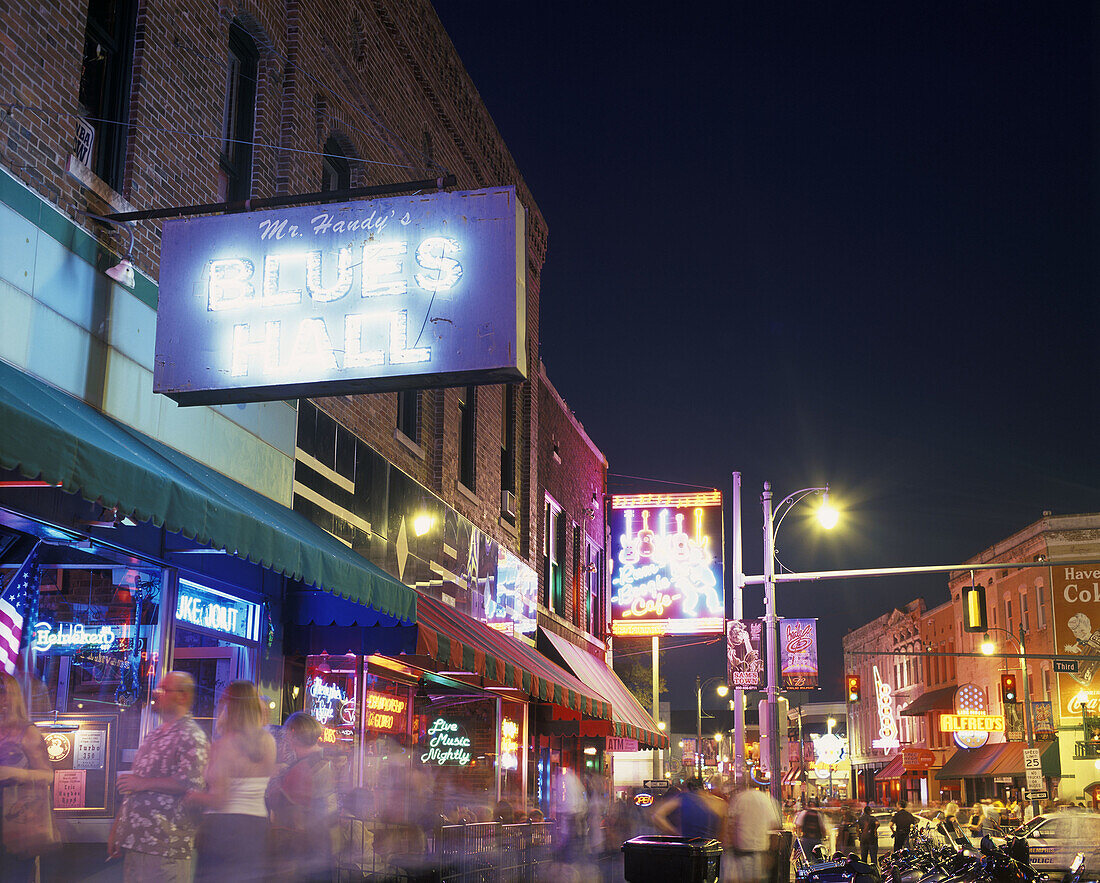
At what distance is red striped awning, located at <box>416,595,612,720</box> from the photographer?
12300mm

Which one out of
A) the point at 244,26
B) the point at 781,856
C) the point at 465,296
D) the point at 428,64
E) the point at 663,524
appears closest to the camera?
the point at 465,296

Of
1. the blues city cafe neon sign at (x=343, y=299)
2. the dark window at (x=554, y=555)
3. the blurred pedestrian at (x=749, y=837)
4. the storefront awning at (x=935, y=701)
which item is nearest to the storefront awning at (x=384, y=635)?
the blurred pedestrian at (x=749, y=837)

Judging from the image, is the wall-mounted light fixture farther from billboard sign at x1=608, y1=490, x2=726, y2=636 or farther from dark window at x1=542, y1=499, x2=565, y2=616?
billboard sign at x1=608, y1=490, x2=726, y2=636

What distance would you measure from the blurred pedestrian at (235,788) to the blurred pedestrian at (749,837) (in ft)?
18.6

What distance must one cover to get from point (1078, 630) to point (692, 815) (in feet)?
117

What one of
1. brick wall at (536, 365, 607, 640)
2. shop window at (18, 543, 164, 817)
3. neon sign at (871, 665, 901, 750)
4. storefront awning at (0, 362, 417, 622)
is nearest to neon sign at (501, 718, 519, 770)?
brick wall at (536, 365, 607, 640)

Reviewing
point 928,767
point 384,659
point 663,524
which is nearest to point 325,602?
point 384,659

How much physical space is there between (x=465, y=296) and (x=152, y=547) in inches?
141

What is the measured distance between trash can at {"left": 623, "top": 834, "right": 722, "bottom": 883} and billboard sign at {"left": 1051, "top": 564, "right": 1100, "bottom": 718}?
36.0 metres

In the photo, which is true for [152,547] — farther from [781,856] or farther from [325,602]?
[781,856]

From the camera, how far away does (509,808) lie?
59.5ft

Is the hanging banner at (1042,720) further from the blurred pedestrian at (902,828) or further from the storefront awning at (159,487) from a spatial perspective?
the storefront awning at (159,487)

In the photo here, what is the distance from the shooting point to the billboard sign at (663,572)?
3152 cm

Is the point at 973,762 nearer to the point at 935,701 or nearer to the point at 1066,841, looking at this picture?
the point at 935,701
